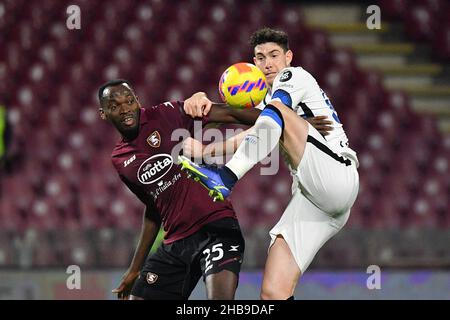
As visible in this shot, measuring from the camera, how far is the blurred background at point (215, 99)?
6.11 m

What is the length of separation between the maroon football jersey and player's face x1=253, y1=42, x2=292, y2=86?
1.60 feet

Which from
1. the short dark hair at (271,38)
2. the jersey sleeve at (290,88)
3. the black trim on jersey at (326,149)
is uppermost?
the short dark hair at (271,38)

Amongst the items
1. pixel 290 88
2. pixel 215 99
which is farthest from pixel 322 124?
pixel 215 99

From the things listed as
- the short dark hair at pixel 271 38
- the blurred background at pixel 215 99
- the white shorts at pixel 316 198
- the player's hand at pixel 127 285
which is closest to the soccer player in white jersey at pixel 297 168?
the white shorts at pixel 316 198

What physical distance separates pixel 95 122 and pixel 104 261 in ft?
5.37

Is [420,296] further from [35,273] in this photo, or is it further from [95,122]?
[95,122]

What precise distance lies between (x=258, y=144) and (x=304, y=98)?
0.40 metres

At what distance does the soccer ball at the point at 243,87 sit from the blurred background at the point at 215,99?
7.00 feet

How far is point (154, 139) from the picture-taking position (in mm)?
4008

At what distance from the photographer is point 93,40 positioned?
26.1 ft

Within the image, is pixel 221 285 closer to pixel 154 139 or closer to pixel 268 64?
pixel 154 139

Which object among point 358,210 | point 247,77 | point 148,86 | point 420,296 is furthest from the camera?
point 148,86

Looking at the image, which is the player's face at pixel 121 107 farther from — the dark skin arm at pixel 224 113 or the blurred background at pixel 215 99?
the blurred background at pixel 215 99

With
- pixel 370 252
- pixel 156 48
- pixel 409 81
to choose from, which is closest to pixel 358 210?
pixel 370 252
